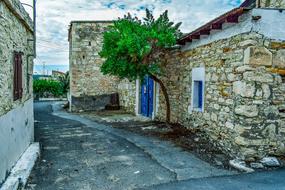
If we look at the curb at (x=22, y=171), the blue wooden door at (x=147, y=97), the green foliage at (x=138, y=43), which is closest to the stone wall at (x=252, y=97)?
the green foliage at (x=138, y=43)

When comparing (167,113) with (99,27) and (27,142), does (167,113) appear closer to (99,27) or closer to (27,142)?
(27,142)

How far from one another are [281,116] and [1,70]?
5561 mm

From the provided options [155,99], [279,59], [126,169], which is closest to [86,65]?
[155,99]

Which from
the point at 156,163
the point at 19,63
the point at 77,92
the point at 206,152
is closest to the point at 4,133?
the point at 19,63

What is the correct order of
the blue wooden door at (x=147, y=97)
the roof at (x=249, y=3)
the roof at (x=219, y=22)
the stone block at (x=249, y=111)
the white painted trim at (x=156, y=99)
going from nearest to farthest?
the roof at (x=219, y=22), the stone block at (x=249, y=111), the roof at (x=249, y=3), the white painted trim at (x=156, y=99), the blue wooden door at (x=147, y=97)

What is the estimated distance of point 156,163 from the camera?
6.22 m

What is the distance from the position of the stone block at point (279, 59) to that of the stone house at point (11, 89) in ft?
17.3

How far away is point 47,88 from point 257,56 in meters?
23.7

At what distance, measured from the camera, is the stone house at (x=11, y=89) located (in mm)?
4598

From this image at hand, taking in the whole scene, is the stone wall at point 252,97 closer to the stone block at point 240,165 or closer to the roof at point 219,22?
the stone block at point 240,165

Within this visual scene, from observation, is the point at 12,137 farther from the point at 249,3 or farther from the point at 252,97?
the point at 249,3

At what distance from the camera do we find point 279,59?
625 centimetres

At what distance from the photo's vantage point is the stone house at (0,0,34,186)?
15.1 ft

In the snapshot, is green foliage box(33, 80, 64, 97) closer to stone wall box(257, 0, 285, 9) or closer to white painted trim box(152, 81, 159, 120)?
white painted trim box(152, 81, 159, 120)
